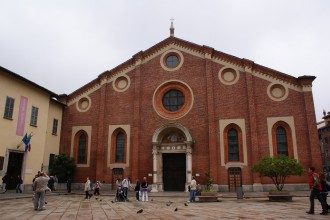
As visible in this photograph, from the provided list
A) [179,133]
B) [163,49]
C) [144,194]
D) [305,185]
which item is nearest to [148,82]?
[163,49]

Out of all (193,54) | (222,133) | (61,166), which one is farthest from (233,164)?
(61,166)

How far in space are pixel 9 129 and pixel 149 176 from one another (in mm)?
11835

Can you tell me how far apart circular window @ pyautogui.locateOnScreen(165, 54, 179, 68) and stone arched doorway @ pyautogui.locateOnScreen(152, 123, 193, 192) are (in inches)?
235

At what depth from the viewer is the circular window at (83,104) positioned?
30.0 metres

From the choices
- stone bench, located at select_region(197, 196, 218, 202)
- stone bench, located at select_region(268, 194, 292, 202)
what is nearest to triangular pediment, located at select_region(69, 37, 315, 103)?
stone bench, located at select_region(268, 194, 292, 202)

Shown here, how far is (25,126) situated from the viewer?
80.2ft

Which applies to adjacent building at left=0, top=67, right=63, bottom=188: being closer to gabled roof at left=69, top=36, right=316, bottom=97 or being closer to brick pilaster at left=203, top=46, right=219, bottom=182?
gabled roof at left=69, top=36, right=316, bottom=97

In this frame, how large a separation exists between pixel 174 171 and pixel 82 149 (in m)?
9.34

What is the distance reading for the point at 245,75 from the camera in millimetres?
26625

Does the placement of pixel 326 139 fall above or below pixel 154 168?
above

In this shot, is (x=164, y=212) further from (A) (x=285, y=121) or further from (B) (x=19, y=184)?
(A) (x=285, y=121)

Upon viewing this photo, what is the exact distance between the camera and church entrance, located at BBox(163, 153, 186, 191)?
2660 centimetres

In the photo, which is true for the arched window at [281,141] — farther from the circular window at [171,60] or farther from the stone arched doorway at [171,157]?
the circular window at [171,60]

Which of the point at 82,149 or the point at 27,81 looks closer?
the point at 27,81
